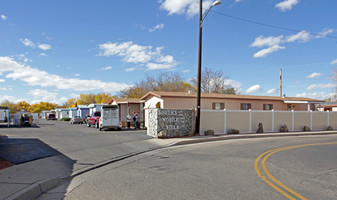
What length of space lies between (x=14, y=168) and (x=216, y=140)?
40.6 feet

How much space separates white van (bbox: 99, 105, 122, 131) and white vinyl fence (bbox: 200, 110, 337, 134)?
30.6ft

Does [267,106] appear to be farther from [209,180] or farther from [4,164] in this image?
[4,164]

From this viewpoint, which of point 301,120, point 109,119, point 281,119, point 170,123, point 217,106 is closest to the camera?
point 170,123

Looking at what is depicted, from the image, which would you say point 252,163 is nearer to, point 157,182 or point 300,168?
point 300,168

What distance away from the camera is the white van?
951 inches

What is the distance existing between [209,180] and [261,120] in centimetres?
1644

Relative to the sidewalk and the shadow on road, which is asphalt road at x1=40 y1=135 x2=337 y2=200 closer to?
the sidewalk

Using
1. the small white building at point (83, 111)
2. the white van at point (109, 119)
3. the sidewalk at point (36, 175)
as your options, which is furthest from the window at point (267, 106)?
the small white building at point (83, 111)

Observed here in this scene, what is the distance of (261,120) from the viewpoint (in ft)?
70.6

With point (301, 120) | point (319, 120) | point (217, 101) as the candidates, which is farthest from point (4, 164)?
point (319, 120)

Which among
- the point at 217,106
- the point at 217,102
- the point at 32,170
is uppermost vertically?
the point at 217,102

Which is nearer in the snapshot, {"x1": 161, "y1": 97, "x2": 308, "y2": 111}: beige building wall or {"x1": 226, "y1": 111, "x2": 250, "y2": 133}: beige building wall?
{"x1": 226, "y1": 111, "x2": 250, "y2": 133}: beige building wall

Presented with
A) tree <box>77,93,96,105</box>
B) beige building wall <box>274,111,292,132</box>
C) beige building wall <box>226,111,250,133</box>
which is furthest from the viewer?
tree <box>77,93,96,105</box>

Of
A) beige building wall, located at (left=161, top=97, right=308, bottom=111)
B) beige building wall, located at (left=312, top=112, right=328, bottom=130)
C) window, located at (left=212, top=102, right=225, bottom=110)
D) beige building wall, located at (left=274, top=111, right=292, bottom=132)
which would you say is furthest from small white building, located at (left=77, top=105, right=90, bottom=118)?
beige building wall, located at (left=312, top=112, right=328, bottom=130)
